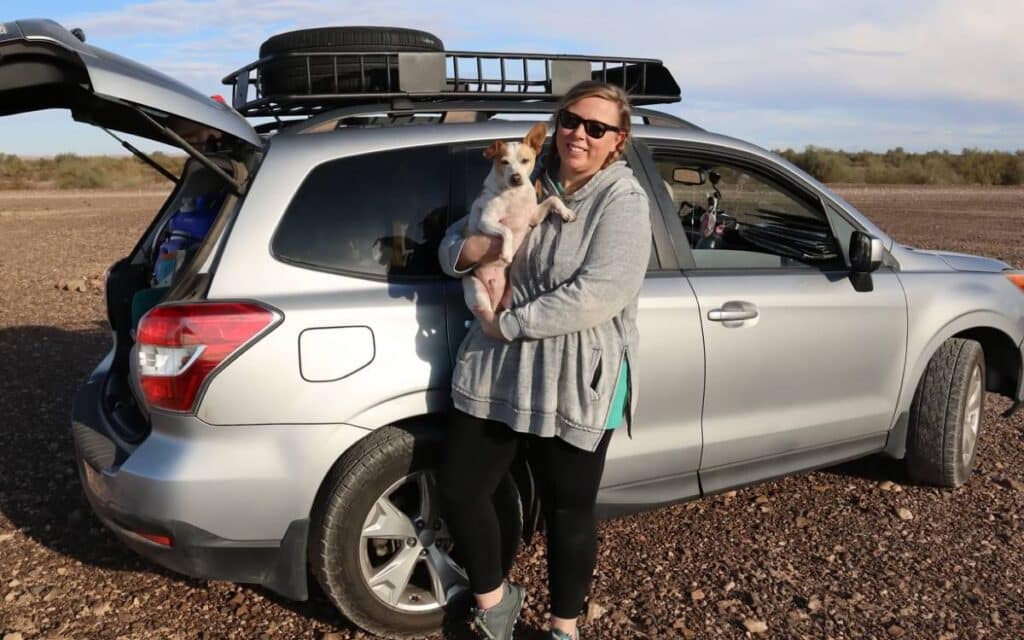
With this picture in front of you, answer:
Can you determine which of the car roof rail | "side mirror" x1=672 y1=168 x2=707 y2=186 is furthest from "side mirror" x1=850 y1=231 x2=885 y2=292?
the car roof rail

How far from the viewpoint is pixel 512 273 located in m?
2.66

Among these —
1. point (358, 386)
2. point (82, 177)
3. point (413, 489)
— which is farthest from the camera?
point (82, 177)

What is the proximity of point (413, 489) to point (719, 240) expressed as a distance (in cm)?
201

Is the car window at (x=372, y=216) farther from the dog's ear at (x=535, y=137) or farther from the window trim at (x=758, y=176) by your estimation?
the window trim at (x=758, y=176)

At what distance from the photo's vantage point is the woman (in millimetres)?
2523

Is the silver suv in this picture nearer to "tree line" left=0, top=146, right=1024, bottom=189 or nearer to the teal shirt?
the teal shirt

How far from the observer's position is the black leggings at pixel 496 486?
2.70m

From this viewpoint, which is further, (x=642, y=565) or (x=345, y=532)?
(x=642, y=565)

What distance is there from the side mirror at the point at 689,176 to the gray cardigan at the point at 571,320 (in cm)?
130

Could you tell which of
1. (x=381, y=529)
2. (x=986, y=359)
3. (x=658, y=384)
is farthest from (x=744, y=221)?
(x=381, y=529)

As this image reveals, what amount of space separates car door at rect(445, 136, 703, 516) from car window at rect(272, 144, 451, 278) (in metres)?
0.13

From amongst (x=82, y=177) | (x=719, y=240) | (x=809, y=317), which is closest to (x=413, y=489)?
(x=809, y=317)

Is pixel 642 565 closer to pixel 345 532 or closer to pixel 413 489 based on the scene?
pixel 413 489

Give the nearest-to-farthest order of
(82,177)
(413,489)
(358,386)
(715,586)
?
1. (358,386)
2. (413,489)
3. (715,586)
4. (82,177)
